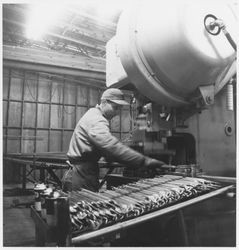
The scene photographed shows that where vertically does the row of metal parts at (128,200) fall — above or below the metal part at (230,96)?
below

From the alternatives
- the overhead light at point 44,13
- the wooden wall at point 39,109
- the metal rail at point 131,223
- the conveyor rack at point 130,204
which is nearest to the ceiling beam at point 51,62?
the overhead light at point 44,13

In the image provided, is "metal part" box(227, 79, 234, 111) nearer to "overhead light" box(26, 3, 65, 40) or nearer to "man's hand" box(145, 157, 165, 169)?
"man's hand" box(145, 157, 165, 169)

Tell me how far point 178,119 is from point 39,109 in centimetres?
724

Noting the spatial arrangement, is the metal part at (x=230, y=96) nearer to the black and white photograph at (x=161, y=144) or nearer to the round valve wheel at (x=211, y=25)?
the black and white photograph at (x=161, y=144)

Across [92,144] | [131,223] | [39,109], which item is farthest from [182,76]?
[39,109]

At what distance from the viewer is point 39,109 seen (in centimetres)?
864

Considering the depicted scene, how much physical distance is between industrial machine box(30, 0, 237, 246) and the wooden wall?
644 cm

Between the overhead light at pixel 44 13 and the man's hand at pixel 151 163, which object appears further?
the overhead light at pixel 44 13

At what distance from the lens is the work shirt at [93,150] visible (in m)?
1.87

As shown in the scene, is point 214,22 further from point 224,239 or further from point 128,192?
point 224,239

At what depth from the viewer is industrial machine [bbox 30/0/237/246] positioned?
4.81 feet

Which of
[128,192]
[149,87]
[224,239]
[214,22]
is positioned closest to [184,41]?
[214,22]

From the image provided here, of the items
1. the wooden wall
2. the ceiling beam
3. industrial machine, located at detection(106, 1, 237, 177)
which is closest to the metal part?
industrial machine, located at detection(106, 1, 237, 177)

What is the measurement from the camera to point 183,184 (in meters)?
1.56
